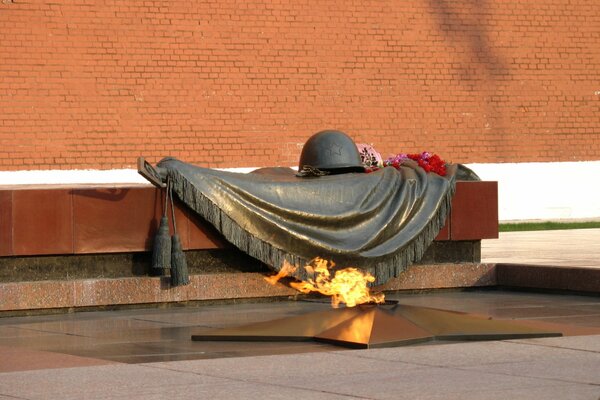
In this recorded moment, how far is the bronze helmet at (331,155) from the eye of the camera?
8.83m

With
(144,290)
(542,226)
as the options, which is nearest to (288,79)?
(542,226)

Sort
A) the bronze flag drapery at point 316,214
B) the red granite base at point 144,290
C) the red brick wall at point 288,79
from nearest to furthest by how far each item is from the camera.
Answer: the red granite base at point 144,290, the bronze flag drapery at point 316,214, the red brick wall at point 288,79

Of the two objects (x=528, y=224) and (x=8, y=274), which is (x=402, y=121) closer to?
(x=528, y=224)

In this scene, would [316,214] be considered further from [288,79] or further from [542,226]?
[542,226]

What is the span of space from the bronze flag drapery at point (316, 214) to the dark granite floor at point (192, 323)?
0.33 m

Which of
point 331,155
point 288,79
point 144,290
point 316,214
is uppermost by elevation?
point 288,79

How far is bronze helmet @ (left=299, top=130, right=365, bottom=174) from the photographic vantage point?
8.83 meters

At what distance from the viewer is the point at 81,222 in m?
8.04

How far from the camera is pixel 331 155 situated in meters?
8.84

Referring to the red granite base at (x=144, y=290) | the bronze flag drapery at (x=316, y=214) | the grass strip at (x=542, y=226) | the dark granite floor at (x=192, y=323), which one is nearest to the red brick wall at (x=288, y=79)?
the grass strip at (x=542, y=226)

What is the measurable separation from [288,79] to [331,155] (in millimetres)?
6385

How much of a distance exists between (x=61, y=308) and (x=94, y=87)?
251 inches

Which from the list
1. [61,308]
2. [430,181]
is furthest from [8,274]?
[430,181]

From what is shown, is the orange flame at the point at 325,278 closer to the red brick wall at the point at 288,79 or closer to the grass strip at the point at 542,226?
the red brick wall at the point at 288,79
